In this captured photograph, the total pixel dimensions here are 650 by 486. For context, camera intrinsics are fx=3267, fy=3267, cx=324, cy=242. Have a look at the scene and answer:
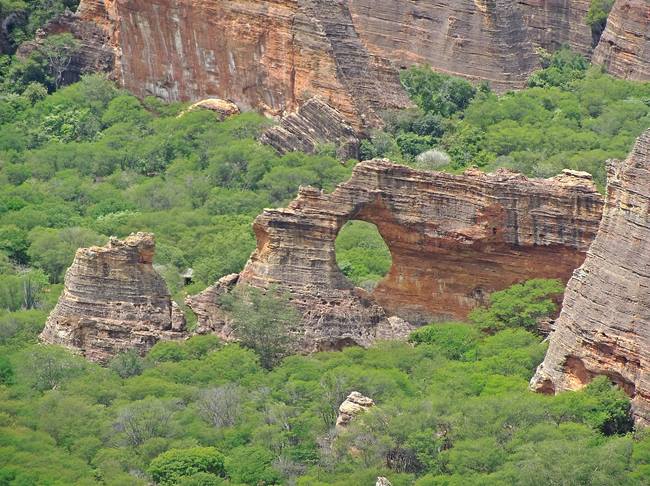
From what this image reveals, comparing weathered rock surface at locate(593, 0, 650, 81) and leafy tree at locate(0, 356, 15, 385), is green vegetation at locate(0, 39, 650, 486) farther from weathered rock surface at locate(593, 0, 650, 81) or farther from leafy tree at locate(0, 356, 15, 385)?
weathered rock surface at locate(593, 0, 650, 81)

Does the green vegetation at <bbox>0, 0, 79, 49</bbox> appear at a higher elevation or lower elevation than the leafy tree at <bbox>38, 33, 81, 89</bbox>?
higher

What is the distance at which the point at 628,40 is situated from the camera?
98.9 metres

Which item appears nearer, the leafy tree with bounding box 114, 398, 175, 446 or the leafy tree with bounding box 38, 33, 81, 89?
the leafy tree with bounding box 114, 398, 175, 446

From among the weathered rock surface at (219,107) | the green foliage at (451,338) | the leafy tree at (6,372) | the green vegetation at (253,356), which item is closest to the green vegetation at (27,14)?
the green vegetation at (253,356)

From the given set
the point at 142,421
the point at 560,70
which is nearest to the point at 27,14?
the point at 560,70

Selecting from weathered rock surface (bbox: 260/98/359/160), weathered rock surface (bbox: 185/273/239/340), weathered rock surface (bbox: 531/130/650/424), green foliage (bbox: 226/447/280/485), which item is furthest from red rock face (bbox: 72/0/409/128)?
green foliage (bbox: 226/447/280/485)

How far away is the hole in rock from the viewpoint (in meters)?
79.6

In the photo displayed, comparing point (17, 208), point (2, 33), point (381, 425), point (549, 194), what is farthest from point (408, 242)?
point (2, 33)

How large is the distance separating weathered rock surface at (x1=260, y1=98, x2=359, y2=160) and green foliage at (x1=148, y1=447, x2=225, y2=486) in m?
24.9

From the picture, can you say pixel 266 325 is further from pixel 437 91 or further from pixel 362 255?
pixel 437 91

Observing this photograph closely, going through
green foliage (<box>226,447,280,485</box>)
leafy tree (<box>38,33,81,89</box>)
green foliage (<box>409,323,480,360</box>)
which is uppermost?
leafy tree (<box>38,33,81,89</box>)

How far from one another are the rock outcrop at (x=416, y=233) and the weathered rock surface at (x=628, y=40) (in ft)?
80.6

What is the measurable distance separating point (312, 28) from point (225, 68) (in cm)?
365

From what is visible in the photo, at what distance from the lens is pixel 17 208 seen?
8612 cm
